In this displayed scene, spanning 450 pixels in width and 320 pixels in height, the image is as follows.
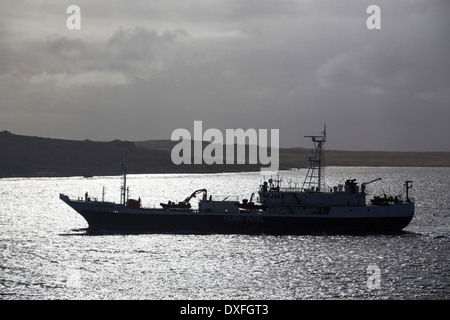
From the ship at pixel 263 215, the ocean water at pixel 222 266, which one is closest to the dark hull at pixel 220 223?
the ship at pixel 263 215

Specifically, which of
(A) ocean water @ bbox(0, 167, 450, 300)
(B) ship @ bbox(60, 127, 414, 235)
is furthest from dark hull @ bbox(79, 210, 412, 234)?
(A) ocean water @ bbox(0, 167, 450, 300)

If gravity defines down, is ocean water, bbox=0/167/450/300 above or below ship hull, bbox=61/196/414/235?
below

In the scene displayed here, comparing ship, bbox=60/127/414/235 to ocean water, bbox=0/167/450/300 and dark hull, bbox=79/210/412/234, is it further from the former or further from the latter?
ocean water, bbox=0/167/450/300

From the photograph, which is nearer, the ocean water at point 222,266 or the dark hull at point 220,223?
the ocean water at point 222,266

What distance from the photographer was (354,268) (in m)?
59.8

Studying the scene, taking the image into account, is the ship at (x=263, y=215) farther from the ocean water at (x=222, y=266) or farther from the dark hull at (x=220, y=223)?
the ocean water at (x=222, y=266)

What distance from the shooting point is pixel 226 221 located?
81.6 metres

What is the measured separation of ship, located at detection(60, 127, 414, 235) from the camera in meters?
81.3

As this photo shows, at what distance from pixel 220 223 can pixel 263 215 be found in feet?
17.9

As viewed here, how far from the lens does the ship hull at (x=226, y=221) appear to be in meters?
81.2

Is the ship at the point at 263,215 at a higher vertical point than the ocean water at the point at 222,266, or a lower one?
higher

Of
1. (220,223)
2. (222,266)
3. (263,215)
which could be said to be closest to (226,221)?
(220,223)

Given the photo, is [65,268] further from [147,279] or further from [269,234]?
[269,234]

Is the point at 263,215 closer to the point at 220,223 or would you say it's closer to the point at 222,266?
the point at 220,223
